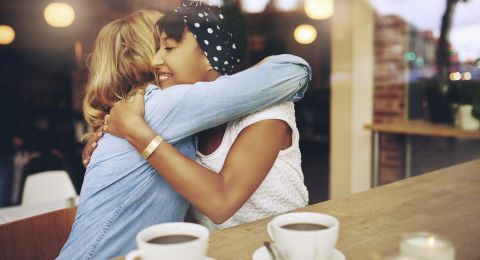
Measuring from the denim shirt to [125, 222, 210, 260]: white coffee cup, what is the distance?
42 cm

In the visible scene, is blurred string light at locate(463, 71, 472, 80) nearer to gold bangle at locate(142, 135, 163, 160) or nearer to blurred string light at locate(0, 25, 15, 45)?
gold bangle at locate(142, 135, 163, 160)

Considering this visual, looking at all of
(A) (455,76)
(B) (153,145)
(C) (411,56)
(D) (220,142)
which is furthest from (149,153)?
(A) (455,76)

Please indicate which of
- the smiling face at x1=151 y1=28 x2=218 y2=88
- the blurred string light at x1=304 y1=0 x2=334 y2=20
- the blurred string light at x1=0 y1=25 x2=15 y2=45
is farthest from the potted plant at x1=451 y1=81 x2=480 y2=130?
the blurred string light at x1=0 y1=25 x2=15 y2=45

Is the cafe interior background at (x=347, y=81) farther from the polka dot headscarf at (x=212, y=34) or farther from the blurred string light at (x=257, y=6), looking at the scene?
the polka dot headscarf at (x=212, y=34)

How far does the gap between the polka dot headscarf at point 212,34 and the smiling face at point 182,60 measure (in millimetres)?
20

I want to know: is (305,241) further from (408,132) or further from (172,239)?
(408,132)

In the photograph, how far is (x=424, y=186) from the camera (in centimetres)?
140

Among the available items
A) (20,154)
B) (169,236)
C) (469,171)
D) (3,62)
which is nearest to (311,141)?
(469,171)

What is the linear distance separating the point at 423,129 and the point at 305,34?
4.83 ft

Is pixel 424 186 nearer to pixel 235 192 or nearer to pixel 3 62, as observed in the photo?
pixel 235 192

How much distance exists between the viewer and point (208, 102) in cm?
107

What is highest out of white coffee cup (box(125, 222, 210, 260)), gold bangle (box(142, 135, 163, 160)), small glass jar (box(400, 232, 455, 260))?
gold bangle (box(142, 135, 163, 160))

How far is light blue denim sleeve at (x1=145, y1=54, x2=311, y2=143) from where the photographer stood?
107 centimetres

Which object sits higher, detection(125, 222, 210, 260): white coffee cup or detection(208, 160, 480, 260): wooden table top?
detection(125, 222, 210, 260): white coffee cup
